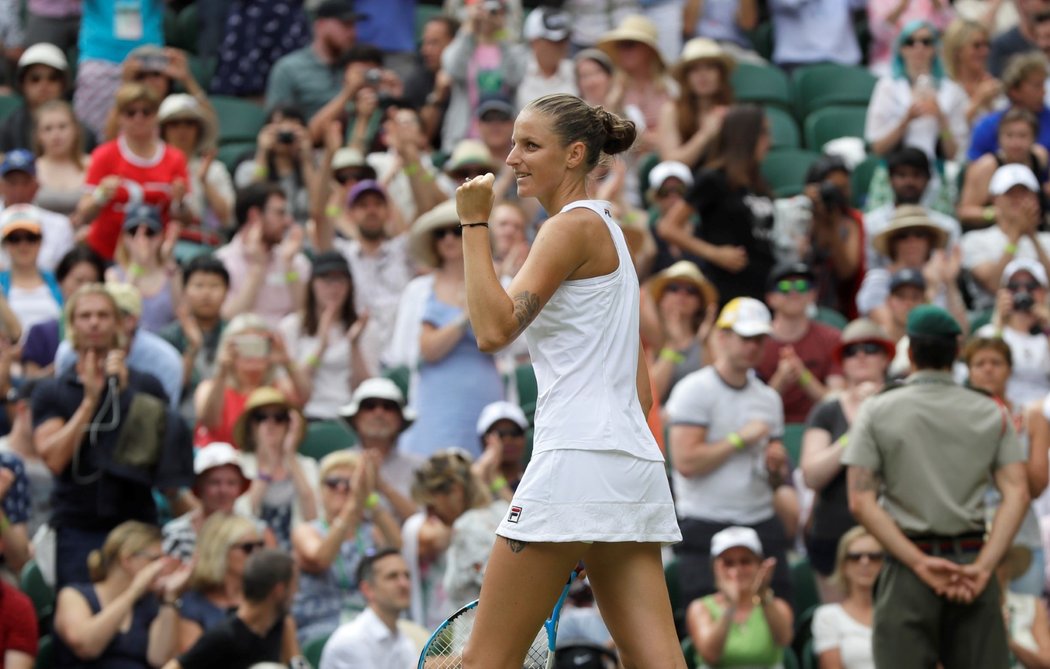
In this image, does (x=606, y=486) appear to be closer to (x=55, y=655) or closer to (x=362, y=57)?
(x=55, y=655)

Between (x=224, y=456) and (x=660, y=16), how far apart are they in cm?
566

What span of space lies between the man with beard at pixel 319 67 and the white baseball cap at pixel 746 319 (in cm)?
405

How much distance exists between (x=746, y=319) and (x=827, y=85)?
4731 mm

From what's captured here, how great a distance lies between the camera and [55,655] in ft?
23.9

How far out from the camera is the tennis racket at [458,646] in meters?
4.58

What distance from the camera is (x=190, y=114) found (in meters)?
10.6

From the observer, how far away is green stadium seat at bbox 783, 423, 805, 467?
28.8 ft

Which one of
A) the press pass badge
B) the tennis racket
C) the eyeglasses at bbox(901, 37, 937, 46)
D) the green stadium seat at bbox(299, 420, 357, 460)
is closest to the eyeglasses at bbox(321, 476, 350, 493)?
the green stadium seat at bbox(299, 420, 357, 460)

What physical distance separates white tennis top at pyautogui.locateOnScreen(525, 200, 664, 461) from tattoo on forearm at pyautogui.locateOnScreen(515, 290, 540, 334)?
5.5 inches

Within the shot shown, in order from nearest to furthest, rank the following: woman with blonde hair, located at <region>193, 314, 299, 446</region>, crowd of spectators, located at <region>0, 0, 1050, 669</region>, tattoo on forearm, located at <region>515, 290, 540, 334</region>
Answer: tattoo on forearm, located at <region>515, 290, 540, 334</region>
crowd of spectators, located at <region>0, 0, 1050, 669</region>
woman with blonde hair, located at <region>193, 314, 299, 446</region>

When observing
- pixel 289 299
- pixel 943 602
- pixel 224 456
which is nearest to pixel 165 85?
pixel 289 299

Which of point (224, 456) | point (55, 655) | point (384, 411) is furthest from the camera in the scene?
point (384, 411)

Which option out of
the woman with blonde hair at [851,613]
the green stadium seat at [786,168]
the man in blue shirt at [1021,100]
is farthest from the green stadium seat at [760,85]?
the woman with blonde hair at [851,613]

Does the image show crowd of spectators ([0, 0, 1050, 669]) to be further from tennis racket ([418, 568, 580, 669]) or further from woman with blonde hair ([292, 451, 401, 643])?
tennis racket ([418, 568, 580, 669])
